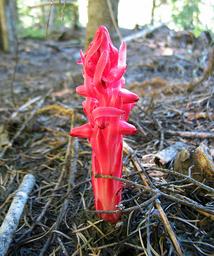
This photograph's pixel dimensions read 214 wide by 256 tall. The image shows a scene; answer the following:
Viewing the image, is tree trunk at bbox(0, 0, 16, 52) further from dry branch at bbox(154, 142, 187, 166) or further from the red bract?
the red bract

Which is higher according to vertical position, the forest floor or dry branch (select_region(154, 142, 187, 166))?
dry branch (select_region(154, 142, 187, 166))

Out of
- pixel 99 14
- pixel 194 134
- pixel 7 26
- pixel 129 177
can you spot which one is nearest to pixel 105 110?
pixel 129 177

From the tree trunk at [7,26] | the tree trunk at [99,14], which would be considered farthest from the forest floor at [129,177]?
the tree trunk at [7,26]

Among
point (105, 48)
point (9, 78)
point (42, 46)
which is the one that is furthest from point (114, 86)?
point (42, 46)

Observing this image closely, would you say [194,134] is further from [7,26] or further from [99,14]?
[7,26]

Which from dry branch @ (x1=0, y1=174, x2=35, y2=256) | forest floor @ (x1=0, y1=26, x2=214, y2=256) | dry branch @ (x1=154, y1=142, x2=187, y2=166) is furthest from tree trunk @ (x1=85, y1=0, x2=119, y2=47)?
dry branch @ (x1=0, y1=174, x2=35, y2=256)
